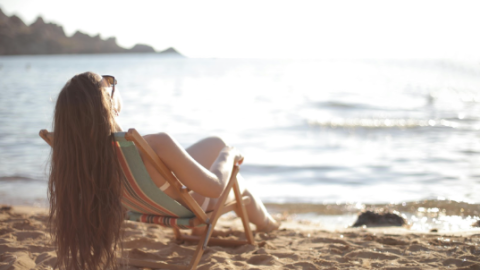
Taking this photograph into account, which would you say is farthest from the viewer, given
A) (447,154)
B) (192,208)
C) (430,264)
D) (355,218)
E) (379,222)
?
(447,154)

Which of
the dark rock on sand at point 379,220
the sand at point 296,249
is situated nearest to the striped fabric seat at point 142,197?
the sand at point 296,249

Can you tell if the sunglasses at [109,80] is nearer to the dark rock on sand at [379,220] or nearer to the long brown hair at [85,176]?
the long brown hair at [85,176]

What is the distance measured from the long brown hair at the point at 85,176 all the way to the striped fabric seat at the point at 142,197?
82 mm

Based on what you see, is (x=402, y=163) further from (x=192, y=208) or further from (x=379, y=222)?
(x=192, y=208)

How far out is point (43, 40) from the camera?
8875 centimetres

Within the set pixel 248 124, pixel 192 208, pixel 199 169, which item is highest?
pixel 248 124

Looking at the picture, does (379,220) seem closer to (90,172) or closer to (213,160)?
Answer: (213,160)

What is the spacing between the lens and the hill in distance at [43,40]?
8175 cm

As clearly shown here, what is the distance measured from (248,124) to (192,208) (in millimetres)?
10959

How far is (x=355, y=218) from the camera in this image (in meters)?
4.77

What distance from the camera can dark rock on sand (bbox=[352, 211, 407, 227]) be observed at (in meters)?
4.29

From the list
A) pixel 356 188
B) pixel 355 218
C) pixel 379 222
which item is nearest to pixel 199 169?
pixel 379 222

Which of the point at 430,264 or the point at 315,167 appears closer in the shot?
the point at 430,264

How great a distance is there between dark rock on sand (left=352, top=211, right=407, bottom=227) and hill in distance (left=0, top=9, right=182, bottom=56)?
289ft
